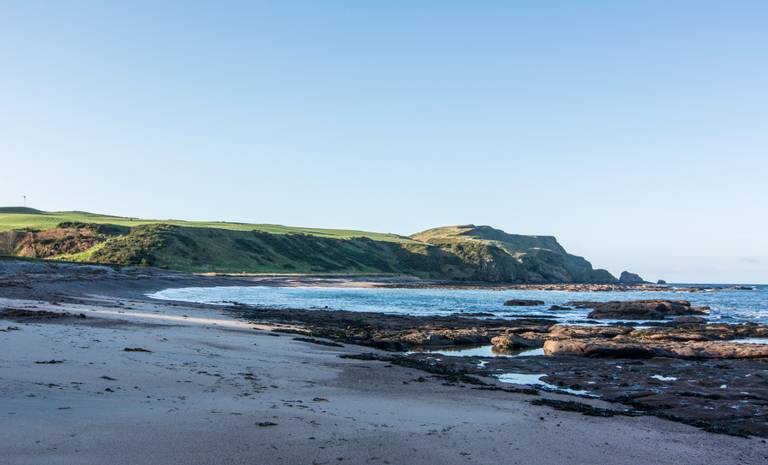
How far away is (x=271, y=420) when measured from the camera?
28.9 ft

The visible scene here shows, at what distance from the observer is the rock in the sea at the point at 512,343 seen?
25250 millimetres

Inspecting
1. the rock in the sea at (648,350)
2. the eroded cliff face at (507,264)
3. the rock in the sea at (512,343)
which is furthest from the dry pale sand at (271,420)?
the eroded cliff face at (507,264)

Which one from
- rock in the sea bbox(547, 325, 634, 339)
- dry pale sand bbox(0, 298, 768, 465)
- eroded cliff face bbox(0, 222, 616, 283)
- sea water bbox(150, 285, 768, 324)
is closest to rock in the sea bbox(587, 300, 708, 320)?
sea water bbox(150, 285, 768, 324)

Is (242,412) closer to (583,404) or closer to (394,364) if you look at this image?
(583,404)

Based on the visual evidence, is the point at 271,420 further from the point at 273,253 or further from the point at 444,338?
the point at 273,253

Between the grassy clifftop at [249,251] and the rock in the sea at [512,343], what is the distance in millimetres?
72317

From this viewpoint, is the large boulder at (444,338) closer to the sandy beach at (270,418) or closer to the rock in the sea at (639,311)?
the sandy beach at (270,418)

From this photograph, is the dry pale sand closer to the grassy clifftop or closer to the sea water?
the sea water

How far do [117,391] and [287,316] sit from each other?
2571cm

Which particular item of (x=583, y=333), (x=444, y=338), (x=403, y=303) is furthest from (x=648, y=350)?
(x=403, y=303)

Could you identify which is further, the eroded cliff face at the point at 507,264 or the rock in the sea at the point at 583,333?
the eroded cliff face at the point at 507,264

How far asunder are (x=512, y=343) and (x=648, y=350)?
550 cm

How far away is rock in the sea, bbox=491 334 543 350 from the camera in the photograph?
2525 centimetres

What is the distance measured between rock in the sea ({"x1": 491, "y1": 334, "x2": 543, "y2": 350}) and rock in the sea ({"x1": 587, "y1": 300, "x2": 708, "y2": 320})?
21290 mm
